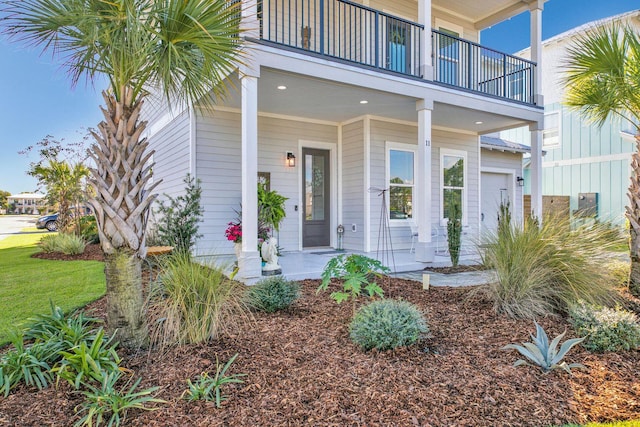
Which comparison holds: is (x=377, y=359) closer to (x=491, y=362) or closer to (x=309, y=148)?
(x=491, y=362)

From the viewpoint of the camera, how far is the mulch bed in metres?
2.06

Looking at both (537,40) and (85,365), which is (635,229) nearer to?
(537,40)

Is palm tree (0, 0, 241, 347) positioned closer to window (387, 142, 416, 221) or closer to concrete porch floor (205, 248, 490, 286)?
concrete porch floor (205, 248, 490, 286)

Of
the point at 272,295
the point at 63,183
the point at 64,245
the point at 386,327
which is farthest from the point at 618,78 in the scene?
the point at 63,183

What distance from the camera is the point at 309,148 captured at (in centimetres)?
846

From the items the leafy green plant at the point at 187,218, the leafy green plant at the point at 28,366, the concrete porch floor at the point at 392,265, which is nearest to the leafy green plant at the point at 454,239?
the concrete porch floor at the point at 392,265

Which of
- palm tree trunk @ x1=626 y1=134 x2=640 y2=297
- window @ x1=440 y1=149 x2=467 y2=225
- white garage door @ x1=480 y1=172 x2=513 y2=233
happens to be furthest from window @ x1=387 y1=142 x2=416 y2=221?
palm tree trunk @ x1=626 y1=134 x2=640 y2=297

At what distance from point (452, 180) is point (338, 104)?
417cm

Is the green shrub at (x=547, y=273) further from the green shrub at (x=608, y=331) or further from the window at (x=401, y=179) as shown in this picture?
the window at (x=401, y=179)

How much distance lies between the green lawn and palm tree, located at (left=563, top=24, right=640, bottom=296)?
6965 mm

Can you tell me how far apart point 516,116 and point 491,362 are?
6.95 metres

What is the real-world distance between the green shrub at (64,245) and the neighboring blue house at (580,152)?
14.1 metres

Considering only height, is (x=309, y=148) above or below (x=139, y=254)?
above

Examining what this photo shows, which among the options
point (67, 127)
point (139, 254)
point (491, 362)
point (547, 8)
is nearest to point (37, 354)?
point (139, 254)
